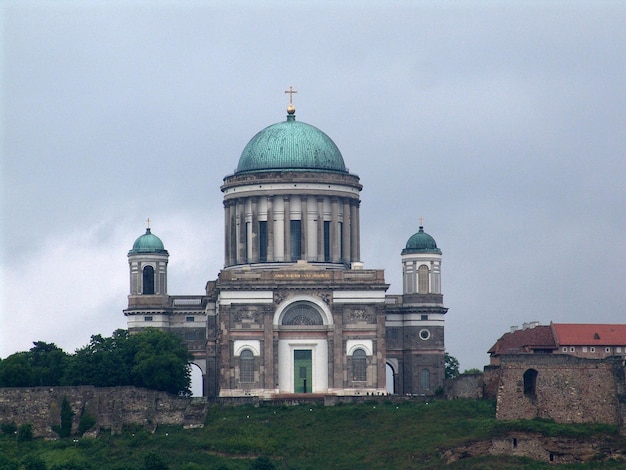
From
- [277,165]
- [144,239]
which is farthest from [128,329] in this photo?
[277,165]

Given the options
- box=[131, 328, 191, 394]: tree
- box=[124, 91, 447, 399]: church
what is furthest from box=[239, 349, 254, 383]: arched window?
box=[131, 328, 191, 394]: tree

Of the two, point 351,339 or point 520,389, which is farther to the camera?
point 351,339

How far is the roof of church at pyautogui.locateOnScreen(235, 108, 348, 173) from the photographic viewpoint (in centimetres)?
14325

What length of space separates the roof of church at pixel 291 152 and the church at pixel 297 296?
67 mm

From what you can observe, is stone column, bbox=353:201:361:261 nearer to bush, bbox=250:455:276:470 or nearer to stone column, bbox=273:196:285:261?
stone column, bbox=273:196:285:261

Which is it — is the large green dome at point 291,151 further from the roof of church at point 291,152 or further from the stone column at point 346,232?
the stone column at point 346,232

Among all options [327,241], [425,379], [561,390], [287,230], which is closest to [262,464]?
[561,390]

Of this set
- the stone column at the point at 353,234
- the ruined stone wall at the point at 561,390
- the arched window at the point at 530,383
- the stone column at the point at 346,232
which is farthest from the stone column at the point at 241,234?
the arched window at the point at 530,383

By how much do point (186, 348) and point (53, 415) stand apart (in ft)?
53.6

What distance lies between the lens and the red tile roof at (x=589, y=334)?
440 ft

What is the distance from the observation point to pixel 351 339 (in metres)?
137

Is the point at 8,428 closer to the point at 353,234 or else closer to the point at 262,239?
the point at 262,239

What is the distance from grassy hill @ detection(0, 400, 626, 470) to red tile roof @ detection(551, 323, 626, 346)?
400 inches

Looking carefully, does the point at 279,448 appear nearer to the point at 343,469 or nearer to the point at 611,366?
the point at 343,469
